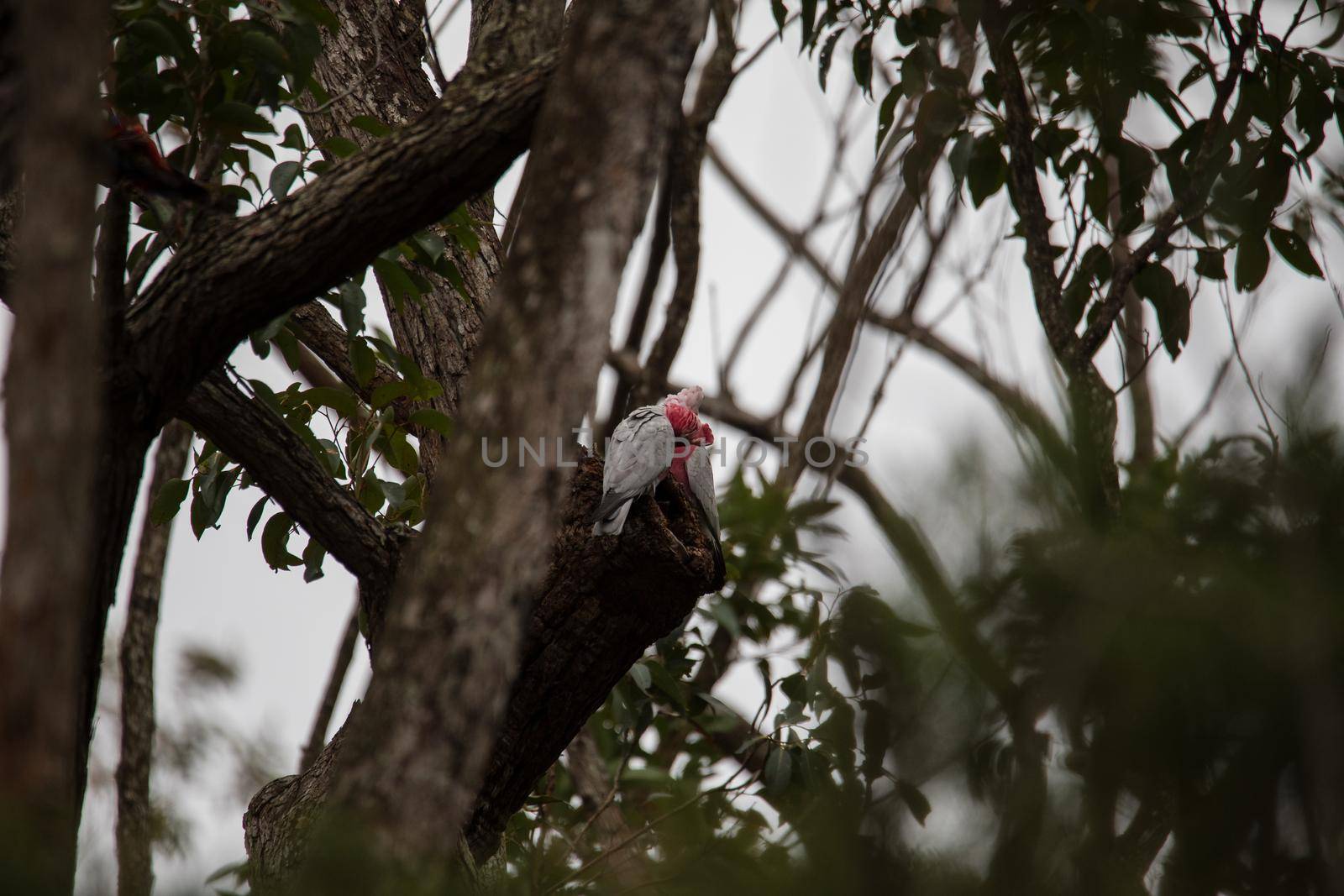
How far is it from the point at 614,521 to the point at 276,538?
115 centimetres

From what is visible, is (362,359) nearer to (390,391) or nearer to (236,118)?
(390,391)

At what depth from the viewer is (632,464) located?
10.5 ft

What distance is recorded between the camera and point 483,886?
302 cm

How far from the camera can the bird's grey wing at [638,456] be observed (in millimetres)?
3111

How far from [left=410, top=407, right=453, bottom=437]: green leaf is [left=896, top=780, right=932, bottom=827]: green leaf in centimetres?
211

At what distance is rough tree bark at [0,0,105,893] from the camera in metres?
1.52

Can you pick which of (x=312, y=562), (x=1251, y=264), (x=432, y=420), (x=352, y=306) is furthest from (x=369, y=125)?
(x=1251, y=264)

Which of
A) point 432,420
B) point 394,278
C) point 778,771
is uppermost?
point 394,278

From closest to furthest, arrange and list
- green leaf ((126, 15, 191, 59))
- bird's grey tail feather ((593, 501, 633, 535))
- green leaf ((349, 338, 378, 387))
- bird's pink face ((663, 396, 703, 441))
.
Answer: green leaf ((126, 15, 191, 59)) < bird's grey tail feather ((593, 501, 633, 535)) < green leaf ((349, 338, 378, 387)) < bird's pink face ((663, 396, 703, 441))

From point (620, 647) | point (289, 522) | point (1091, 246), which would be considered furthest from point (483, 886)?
point (1091, 246)

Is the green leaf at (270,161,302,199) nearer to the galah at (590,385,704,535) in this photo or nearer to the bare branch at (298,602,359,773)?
the galah at (590,385,704,535)

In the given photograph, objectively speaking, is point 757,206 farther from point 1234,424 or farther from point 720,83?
point 1234,424

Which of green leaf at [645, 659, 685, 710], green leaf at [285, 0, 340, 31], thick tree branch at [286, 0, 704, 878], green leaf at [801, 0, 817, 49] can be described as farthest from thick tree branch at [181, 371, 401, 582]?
green leaf at [801, 0, 817, 49]

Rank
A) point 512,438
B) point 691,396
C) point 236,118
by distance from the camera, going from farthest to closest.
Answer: point 691,396, point 236,118, point 512,438
